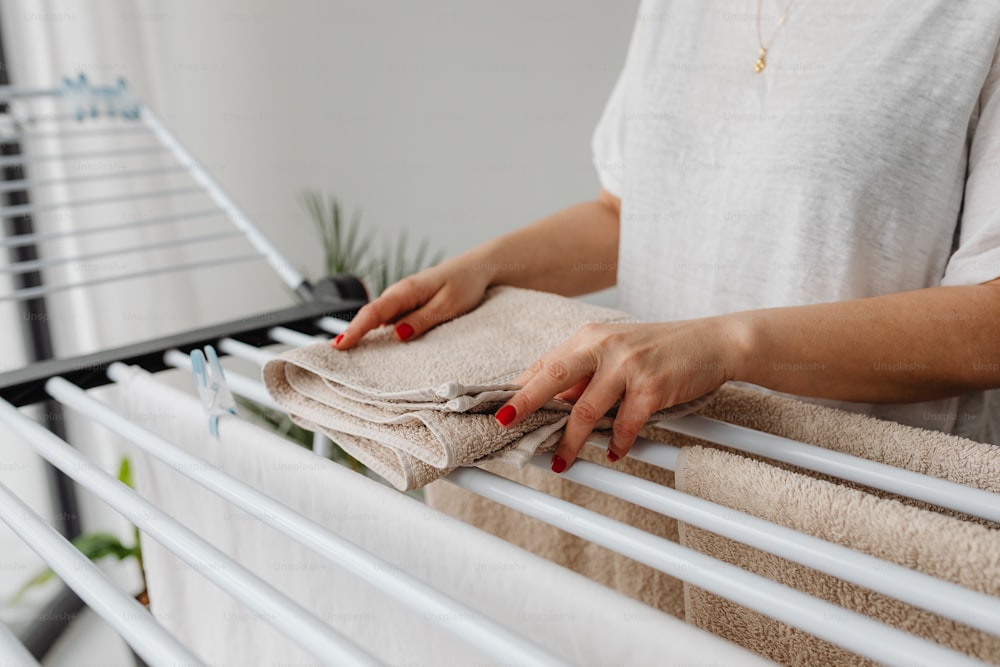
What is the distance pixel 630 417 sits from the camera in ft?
1.51

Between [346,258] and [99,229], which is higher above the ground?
[99,229]

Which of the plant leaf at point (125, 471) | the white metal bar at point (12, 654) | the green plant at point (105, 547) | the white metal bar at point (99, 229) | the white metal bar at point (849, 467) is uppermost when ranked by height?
the white metal bar at point (99, 229)

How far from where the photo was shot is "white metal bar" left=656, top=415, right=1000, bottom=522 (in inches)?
15.4

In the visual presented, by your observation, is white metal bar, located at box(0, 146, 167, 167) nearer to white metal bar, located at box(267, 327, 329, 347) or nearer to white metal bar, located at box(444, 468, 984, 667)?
white metal bar, located at box(267, 327, 329, 347)

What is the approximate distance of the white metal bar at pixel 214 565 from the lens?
0.36m

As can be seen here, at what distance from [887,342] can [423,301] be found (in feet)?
1.11

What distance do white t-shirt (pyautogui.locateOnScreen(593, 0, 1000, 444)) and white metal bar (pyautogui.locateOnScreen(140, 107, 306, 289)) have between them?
0.35 meters

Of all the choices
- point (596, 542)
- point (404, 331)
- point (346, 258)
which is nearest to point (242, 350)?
point (404, 331)

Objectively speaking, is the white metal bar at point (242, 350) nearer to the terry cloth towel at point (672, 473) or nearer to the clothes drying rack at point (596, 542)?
the clothes drying rack at point (596, 542)

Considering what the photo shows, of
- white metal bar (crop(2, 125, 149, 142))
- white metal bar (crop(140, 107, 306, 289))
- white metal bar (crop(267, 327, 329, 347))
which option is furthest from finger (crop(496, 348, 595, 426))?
white metal bar (crop(2, 125, 149, 142))

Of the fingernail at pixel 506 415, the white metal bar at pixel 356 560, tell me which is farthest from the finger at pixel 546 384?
the white metal bar at pixel 356 560

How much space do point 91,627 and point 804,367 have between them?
1457 millimetres

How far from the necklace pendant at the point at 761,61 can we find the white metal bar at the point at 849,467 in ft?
1.13

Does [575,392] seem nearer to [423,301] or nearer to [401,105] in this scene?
[423,301]
